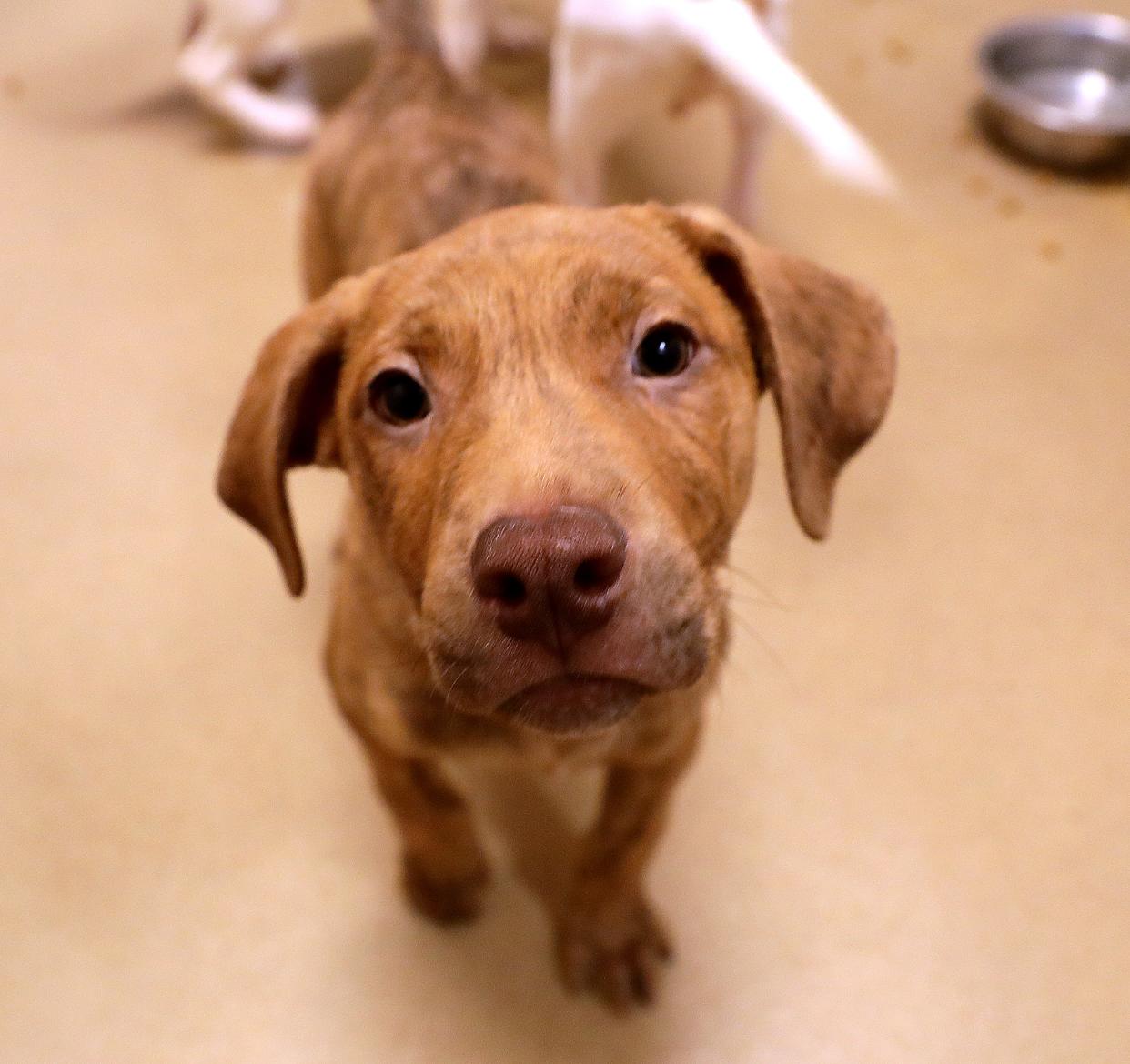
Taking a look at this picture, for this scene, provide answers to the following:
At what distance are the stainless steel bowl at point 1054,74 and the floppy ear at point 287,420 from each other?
3.25 m

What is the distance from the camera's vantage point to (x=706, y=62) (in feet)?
10.0

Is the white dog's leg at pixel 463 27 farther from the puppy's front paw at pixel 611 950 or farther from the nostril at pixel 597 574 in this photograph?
the nostril at pixel 597 574

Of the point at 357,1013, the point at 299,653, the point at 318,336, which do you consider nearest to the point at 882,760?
the point at 357,1013

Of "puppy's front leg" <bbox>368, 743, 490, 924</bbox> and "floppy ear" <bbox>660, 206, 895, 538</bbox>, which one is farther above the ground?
"floppy ear" <bbox>660, 206, 895, 538</bbox>

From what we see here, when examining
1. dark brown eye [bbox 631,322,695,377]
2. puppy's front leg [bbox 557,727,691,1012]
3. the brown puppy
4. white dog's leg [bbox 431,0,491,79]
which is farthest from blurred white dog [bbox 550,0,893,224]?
puppy's front leg [bbox 557,727,691,1012]

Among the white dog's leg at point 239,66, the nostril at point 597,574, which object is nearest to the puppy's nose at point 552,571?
the nostril at point 597,574

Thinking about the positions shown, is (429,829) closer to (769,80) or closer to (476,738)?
(476,738)

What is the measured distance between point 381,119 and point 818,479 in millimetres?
1559

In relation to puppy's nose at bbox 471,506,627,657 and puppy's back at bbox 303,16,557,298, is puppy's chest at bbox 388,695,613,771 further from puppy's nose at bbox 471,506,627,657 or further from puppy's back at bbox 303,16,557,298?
puppy's back at bbox 303,16,557,298

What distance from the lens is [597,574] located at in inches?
47.4

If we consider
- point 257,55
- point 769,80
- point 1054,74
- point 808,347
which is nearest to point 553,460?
point 808,347

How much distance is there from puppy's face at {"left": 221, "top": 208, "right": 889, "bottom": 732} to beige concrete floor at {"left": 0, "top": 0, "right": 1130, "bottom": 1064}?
95 cm

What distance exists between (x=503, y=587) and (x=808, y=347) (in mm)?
739

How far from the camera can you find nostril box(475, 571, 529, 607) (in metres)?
1.20
